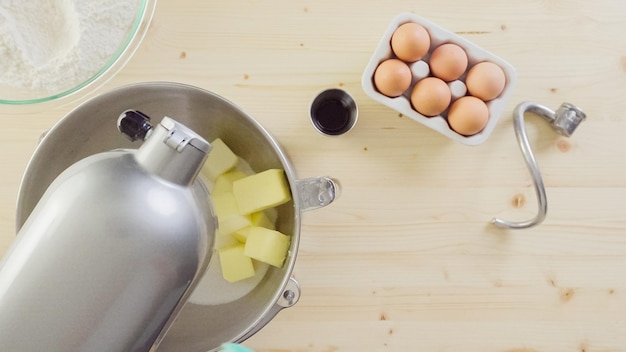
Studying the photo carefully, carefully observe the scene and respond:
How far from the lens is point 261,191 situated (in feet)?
2.19

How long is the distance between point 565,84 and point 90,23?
0.60 metres

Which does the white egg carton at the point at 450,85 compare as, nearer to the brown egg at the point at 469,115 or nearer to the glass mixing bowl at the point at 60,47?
the brown egg at the point at 469,115

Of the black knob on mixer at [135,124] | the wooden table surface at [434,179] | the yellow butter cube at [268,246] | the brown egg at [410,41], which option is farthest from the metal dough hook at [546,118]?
the black knob on mixer at [135,124]

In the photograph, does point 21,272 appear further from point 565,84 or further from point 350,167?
point 565,84

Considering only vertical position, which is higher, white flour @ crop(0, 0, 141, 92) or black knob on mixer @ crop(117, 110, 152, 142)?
white flour @ crop(0, 0, 141, 92)

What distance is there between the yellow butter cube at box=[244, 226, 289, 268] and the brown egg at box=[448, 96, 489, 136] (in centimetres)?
24

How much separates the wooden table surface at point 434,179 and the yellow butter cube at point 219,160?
2.8 inches

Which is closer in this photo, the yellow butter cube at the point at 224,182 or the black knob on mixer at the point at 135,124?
the black knob on mixer at the point at 135,124

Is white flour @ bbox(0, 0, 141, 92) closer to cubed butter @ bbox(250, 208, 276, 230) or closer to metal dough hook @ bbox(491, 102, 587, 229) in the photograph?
cubed butter @ bbox(250, 208, 276, 230)

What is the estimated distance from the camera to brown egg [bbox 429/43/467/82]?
0.68 m

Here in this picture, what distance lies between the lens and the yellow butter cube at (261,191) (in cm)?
65

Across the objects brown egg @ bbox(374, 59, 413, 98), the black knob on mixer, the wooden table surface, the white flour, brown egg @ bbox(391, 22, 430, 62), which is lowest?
the wooden table surface

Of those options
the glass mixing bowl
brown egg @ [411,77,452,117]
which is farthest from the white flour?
brown egg @ [411,77,452,117]

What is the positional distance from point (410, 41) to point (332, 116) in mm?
147
